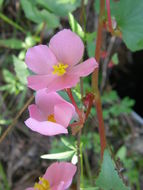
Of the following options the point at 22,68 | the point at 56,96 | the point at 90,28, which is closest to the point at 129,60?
the point at 90,28

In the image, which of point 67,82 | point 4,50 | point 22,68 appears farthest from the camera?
point 4,50

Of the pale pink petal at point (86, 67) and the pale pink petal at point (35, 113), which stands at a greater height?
the pale pink petal at point (86, 67)

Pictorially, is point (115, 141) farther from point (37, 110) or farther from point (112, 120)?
point (37, 110)

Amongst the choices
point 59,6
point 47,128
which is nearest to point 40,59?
point 47,128

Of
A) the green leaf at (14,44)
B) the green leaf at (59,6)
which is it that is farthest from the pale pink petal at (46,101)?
the green leaf at (14,44)

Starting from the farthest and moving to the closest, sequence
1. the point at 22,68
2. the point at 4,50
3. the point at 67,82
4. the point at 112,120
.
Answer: the point at 4,50, the point at 112,120, the point at 22,68, the point at 67,82

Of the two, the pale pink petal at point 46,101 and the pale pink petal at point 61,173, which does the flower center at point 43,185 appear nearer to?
the pale pink petal at point 61,173
